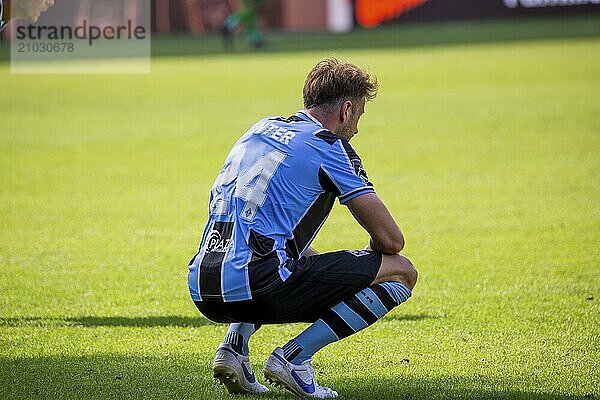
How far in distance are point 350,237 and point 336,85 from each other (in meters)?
4.09

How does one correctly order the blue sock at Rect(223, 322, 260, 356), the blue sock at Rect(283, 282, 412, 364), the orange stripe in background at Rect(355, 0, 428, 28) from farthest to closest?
the orange stripe in background at Rect(355, 0, 428, 28) → the blue sock at Rect(223, 322, 260, 356) → the blue sock at Rect(283, 282, 412, 364)

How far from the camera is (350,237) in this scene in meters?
8.54

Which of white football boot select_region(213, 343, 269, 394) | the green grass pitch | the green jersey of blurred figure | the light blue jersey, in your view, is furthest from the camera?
the green jersey of blurred figure

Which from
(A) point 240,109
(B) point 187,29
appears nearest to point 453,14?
(B) point 187,29

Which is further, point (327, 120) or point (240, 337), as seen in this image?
point (240, 337)

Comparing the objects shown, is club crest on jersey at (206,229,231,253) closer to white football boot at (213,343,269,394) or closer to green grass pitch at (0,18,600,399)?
white football boot at (213,343,269,394)

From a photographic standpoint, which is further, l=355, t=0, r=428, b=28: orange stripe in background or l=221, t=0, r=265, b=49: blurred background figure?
l=355, t=0, r=428, b=28: orange stripe in background

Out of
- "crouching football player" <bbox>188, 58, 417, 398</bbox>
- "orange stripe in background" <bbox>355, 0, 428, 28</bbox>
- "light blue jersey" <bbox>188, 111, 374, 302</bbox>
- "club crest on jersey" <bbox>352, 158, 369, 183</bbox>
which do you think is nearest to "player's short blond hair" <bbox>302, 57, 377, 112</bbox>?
"crouching football player" <bbox>188, 58, 417, 398</bbox>

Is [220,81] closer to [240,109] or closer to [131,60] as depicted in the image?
[240,109]

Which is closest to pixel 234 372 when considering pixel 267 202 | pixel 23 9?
pixel 267 202

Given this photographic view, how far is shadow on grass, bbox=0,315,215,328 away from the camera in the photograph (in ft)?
19.8

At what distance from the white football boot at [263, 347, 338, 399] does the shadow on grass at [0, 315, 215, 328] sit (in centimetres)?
153

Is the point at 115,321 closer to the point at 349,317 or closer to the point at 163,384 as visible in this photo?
the point at 163,384

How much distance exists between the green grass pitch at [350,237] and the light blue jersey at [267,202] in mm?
634
